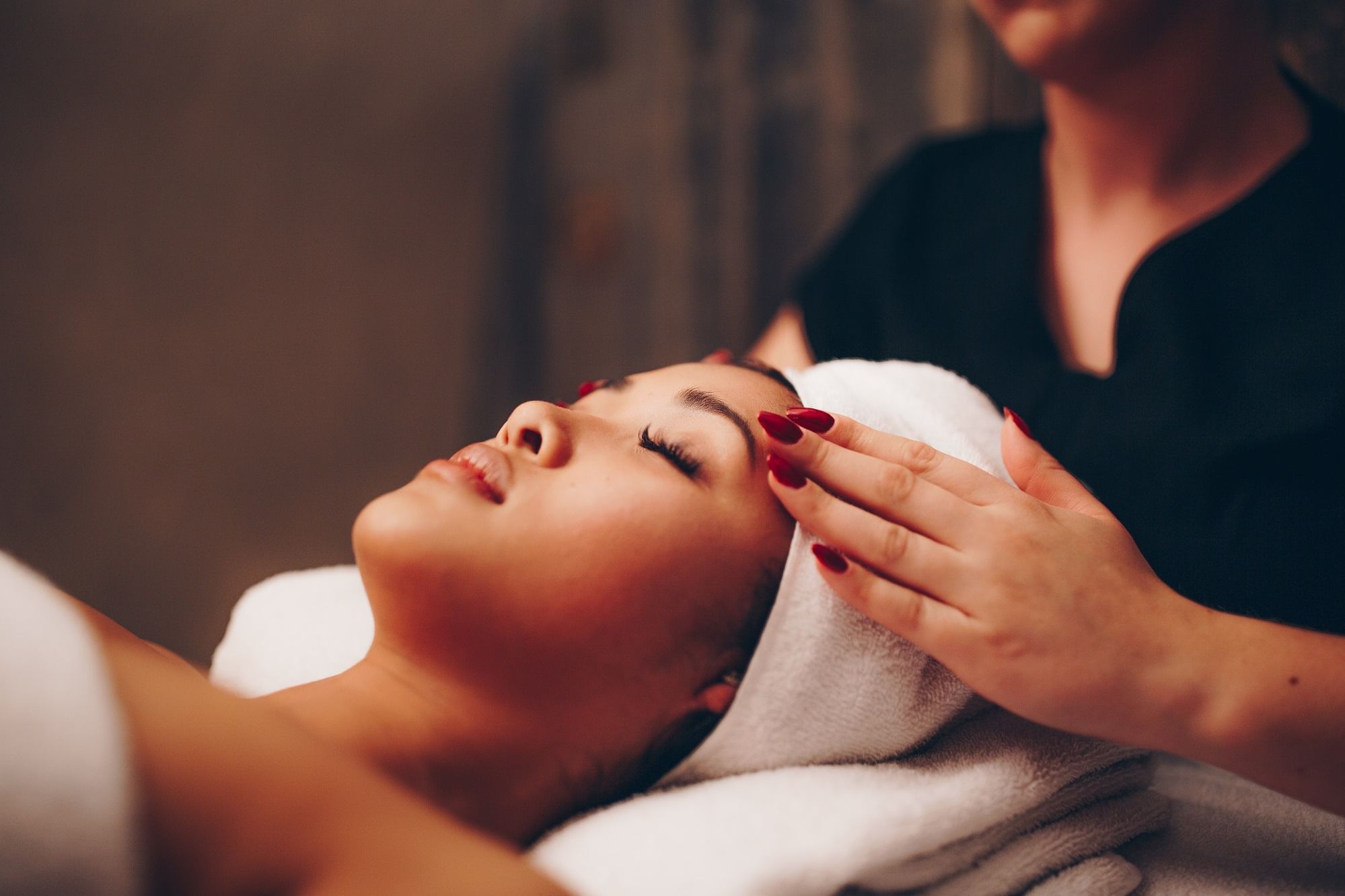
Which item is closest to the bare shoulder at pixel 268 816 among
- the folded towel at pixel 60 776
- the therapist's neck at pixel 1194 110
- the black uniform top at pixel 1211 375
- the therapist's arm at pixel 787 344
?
the folded towel at pixel 60 776

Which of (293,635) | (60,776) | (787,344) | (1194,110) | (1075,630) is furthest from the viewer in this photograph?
(787,344)

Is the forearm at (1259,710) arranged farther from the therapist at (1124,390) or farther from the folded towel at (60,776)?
the folded towel at (60,776)

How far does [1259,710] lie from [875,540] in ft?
0.90

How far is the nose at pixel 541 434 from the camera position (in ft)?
2.12

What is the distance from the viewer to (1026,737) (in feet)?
2.10

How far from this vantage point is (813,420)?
64cm

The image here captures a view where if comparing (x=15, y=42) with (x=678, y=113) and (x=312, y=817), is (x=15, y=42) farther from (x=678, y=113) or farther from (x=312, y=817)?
(x=312, y=817)

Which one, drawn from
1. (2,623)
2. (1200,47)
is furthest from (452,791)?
(1200,47)

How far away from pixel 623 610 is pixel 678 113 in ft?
4.88

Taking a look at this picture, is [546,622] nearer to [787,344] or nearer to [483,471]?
[483,471]

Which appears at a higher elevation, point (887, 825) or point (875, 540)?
point (875, 540)

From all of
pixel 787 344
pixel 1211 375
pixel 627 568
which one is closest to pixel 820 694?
pixel 627 568

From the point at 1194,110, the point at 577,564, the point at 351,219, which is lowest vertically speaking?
the point at 577,564

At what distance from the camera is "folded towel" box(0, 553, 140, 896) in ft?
1.19
